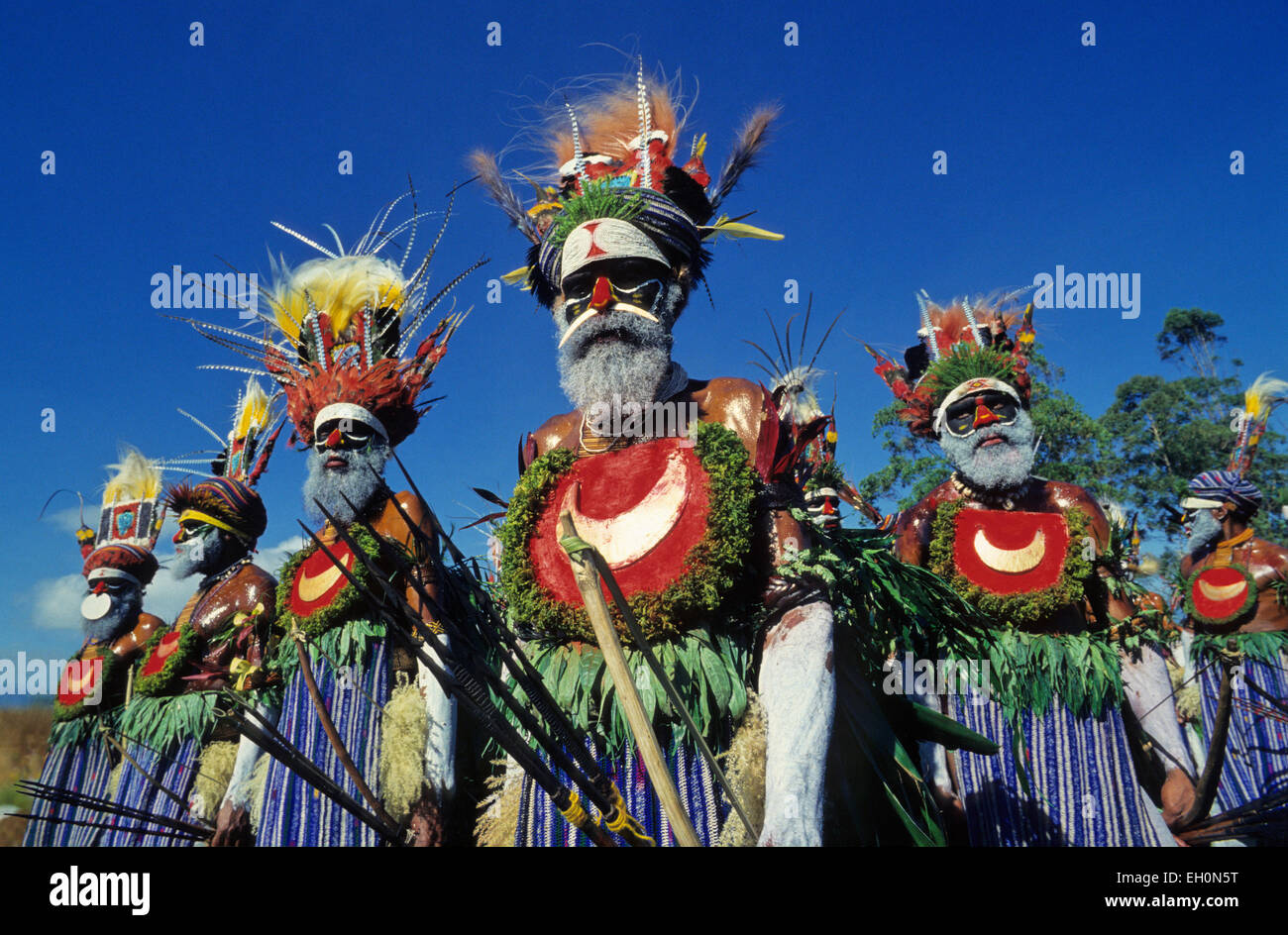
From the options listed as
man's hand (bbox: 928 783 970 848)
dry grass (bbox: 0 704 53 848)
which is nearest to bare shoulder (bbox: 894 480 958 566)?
man's hand (bbox: 928 783 970 848)

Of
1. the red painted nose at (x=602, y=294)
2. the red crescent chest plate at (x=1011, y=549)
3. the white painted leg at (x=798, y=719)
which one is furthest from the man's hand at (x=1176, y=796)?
the red painted nose at (x=602, y=294)

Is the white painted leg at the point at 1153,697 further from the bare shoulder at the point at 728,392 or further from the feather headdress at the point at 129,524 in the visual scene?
the feather headdress at the point at 129,524

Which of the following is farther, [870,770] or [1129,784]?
[1129,784]

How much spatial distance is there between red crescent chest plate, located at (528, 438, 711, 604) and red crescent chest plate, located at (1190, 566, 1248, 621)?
17.0 feet

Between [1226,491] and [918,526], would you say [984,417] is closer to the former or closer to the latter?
[918,526]

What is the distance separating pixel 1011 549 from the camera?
14.4ft

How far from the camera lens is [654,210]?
300cm

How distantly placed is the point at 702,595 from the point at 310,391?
8.60 feet

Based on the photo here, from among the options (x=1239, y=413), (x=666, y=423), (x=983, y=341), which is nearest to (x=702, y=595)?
(x=666, y=423)

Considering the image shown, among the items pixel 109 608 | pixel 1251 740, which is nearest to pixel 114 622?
pixel 109 608

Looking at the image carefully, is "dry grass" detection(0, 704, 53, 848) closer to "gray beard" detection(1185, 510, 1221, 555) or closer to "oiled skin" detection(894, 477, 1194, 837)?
"oiled skin" detection(894, 477, 1194, 837)

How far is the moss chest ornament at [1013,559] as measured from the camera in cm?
421
